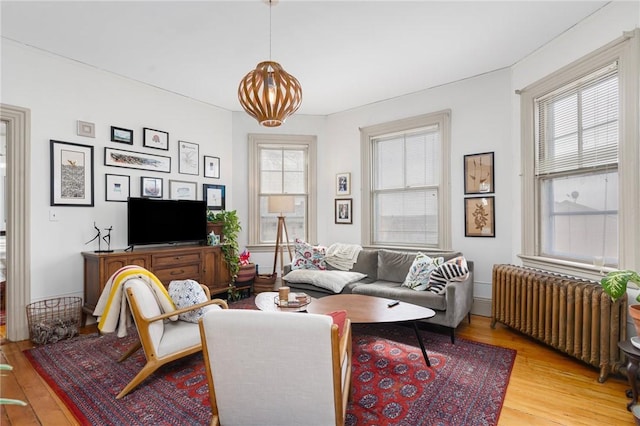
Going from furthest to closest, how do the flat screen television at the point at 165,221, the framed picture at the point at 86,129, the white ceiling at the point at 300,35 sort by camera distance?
the flat screen television at the point at 165,221 < the framed picture at the point at 86,129 < the white ceiling at the point at 300,35

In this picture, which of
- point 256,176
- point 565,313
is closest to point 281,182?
point 256,176

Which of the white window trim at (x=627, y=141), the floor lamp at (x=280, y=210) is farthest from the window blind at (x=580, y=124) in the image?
the floor lamp at (x=280, y=210)

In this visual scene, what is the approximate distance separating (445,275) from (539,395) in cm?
134

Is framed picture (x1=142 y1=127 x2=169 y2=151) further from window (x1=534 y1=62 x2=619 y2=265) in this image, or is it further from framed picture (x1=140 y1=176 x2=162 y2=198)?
window (x1=534 y1=62 x2=619 y2=265)

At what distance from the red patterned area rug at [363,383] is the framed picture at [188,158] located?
7.72ft

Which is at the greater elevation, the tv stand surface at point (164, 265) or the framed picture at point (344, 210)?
the framed picture at point (344, 210)

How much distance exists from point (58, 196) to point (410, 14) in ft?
12.7

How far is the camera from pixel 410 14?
9.45 feet

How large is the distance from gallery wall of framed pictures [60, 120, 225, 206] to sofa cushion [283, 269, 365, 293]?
5.59 ft

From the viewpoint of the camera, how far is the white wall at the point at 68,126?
3.44 metres

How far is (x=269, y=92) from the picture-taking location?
8.10ft

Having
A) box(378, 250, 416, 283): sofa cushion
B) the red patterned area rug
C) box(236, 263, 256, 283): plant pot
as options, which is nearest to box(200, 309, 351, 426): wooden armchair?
the red patterned area rug

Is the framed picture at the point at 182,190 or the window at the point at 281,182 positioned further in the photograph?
the window at the point at 281,182

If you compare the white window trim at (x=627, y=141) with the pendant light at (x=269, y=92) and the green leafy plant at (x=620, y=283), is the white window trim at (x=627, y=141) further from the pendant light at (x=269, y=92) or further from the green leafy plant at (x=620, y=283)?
the pendant light at (x=269, y=92)
